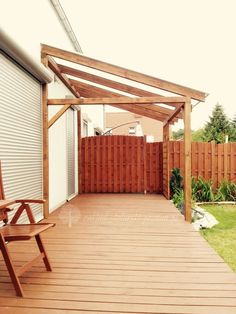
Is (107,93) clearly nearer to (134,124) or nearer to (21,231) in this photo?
(21,231)

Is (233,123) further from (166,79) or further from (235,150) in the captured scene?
(166,79)

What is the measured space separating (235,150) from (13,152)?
776cm

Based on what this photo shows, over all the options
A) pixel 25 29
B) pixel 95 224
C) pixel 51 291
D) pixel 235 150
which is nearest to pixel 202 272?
pixel 51 291

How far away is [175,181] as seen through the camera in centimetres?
959

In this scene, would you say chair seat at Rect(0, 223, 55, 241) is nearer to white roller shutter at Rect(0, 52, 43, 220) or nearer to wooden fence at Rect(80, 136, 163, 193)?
white roller shutter at Rect(0, 52, 43, 220)

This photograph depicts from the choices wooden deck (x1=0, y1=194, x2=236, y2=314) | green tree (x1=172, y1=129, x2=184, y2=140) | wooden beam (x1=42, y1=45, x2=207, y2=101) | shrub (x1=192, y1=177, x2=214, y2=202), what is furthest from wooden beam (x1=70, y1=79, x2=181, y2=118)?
green tree (x1=172, y1=129, x2=184, y2=140)

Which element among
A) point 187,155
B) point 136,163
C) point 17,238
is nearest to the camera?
point 17,238

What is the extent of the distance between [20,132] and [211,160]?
7102 millimetres

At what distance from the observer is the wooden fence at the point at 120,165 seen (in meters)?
10.6

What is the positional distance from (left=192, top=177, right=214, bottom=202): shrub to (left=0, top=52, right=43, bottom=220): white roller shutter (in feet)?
18.0

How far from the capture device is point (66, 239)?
4.61 metres

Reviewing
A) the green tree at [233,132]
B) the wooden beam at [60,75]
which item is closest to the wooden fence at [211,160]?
the wooden beam at [60,75]

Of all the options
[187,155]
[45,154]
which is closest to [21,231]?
[45,154]

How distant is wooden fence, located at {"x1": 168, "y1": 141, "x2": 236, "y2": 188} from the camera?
1045 centimetres
